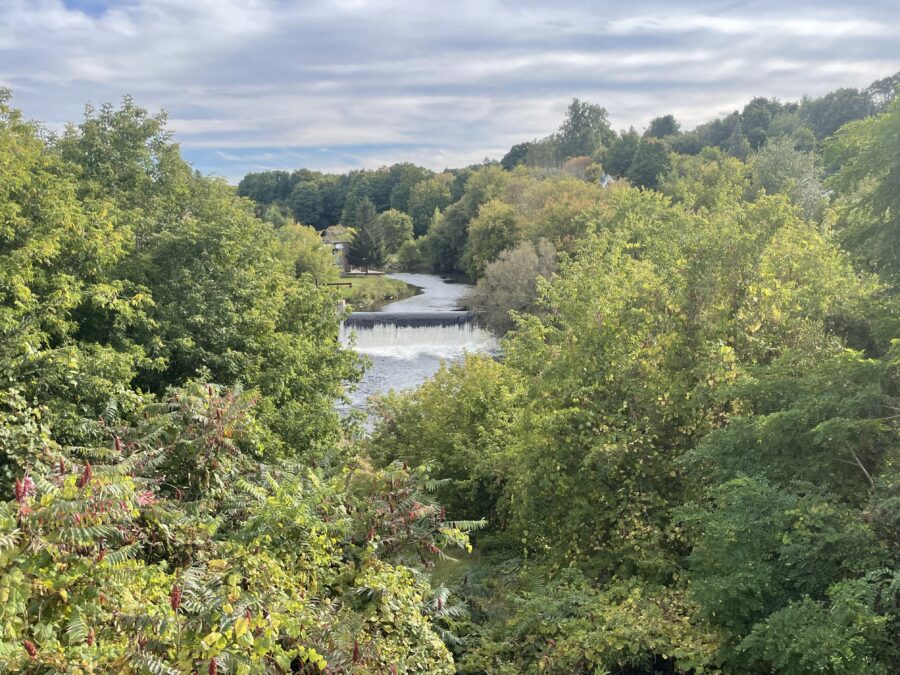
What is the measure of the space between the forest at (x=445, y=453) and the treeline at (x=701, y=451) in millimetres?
66

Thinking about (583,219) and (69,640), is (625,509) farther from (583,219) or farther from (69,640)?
(583,219)

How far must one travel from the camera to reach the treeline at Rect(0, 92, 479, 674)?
5344mm

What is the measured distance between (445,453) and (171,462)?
444 inches

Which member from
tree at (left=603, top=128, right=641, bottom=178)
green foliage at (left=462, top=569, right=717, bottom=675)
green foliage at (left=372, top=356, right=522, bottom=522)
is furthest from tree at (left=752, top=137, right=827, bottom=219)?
tree at (left=603, top=128, right=641, bottom=178)

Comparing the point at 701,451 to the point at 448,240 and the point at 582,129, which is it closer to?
the point at 448,240

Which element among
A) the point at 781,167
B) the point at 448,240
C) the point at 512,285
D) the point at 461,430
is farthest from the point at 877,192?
the point at 448,240

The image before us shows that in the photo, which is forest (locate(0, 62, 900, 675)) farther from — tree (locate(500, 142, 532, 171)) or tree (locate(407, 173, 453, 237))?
tree (locate(500, 142, 532, 171))

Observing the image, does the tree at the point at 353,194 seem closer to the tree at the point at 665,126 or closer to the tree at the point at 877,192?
the tree at the point at 665,126

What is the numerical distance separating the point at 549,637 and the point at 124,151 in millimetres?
19561

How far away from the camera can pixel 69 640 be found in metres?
4.92

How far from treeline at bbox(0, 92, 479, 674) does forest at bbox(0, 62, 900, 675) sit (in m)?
0.05

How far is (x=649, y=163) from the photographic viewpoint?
8281 cm

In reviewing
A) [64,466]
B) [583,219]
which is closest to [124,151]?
[64,466]

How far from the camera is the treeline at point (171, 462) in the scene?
534cm
